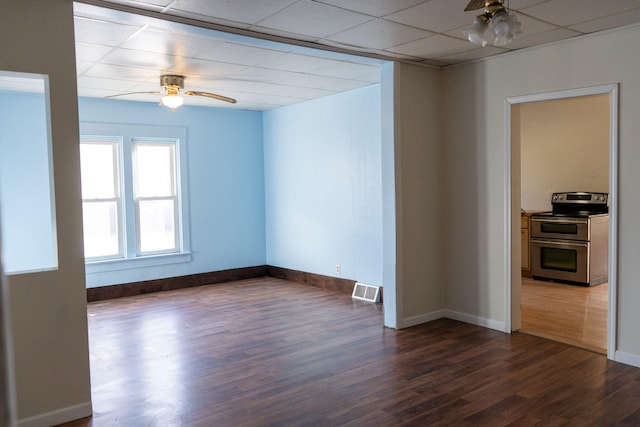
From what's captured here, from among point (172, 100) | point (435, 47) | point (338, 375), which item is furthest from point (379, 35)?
point (338, 375)

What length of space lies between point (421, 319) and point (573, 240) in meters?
2.84

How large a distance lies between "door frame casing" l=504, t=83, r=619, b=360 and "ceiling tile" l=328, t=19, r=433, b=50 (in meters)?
1.21

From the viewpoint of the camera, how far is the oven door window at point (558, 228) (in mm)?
6484

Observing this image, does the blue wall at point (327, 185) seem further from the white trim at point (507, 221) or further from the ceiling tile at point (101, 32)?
the ceiling tile at point (101, 32)

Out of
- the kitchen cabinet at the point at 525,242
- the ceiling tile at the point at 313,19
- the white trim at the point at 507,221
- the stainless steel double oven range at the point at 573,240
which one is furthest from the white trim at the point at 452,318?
the ceiling tile at the point at 313,19

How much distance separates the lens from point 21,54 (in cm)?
279

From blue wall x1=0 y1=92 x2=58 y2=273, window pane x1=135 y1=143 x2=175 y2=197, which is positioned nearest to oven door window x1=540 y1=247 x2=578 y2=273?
window pane x1=135 y1=143 x2=175 y2=197

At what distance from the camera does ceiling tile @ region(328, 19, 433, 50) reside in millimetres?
3633

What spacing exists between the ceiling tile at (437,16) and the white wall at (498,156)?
1.07 metres

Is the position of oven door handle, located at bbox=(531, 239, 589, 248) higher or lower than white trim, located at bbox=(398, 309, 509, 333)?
higher

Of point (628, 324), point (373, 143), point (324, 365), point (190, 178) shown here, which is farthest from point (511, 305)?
point (190, 178)

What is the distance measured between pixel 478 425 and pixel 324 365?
1324 millimetres

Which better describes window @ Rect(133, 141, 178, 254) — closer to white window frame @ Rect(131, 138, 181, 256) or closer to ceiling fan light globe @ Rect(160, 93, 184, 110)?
white window frame @ Rect(131, 138, 181, 256)

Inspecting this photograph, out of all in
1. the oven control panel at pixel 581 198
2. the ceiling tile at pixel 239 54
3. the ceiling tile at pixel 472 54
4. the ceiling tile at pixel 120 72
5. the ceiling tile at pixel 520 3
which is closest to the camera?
the ceiling tile at pixel 520 3
